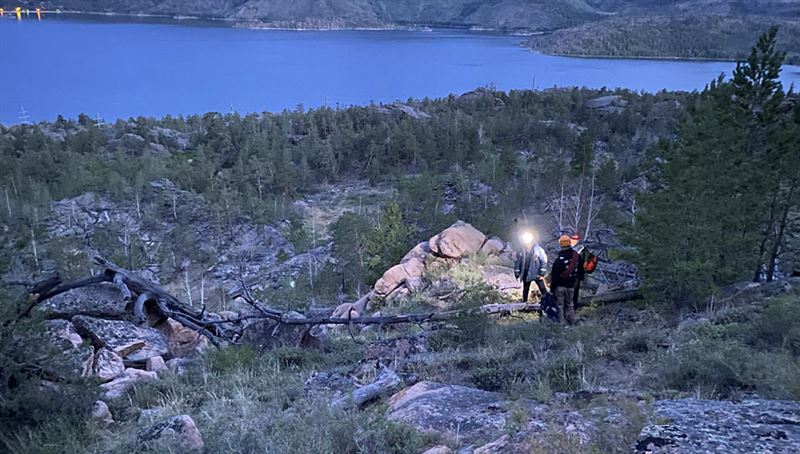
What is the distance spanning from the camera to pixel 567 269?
331 inches

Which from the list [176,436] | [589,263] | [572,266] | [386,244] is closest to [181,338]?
[176,436]

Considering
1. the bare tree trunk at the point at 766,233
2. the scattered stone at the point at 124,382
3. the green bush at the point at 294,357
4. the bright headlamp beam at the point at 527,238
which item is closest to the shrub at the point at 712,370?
the green bush at the point at 294,357

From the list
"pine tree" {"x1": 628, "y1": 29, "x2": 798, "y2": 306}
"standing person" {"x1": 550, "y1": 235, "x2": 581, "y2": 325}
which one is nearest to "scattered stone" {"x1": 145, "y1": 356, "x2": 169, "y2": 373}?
"standing person" {"x1": 550, "y1": 235, "x2": 581, "y2": 325}

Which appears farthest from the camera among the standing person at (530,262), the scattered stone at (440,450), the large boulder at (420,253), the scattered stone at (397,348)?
the large boulder at (420,253)

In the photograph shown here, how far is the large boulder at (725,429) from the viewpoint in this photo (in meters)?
3.12

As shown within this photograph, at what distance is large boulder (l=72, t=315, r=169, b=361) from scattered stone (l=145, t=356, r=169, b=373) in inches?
4.3

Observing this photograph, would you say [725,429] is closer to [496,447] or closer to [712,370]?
[496,447]

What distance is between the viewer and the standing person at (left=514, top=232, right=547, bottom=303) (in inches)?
366

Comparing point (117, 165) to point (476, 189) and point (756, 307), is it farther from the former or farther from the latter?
point (756, 307)

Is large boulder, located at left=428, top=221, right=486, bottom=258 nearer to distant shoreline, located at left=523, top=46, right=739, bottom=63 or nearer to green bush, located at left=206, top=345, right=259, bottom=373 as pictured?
green bush, located at left=206, top=345, right=259, bottom=373

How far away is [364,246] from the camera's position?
76.1ft

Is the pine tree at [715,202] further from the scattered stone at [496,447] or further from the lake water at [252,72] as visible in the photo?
the lake water at [252,72]

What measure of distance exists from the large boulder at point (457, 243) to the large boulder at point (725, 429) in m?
12.7

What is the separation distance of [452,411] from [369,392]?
915 mm
